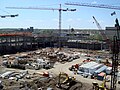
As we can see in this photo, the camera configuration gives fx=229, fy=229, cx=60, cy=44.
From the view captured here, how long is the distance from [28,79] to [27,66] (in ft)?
23.4

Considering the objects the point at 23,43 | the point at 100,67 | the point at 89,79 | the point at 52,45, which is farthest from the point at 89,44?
the point at 89,79

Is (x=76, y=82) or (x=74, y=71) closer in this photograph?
(x=76, y=82)

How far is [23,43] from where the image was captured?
59969mm

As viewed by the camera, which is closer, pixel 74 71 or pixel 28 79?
pixel 28 79

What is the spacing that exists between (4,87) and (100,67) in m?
15.0

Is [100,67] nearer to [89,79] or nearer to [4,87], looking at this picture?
[89,79]

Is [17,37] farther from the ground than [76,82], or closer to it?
farther from the ground

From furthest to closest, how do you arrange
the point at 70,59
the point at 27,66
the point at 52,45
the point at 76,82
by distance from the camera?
the point at 52,45 < the point at 70,59 < the point at 27,66 < the point at 76,82

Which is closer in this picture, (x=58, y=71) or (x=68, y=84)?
(x=68, y=84)

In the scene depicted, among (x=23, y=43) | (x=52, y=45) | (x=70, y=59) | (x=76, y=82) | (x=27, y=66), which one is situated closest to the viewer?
(x=76, y=82)

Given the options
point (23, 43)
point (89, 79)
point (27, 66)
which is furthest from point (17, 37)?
point (89, 79)

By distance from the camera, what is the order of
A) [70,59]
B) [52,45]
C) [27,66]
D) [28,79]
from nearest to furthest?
[28,79] → [27,66] → [70,59] → [52,45]

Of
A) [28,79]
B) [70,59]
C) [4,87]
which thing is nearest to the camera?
[4,87]

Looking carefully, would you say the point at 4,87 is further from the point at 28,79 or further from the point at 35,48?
the point at 35,48
